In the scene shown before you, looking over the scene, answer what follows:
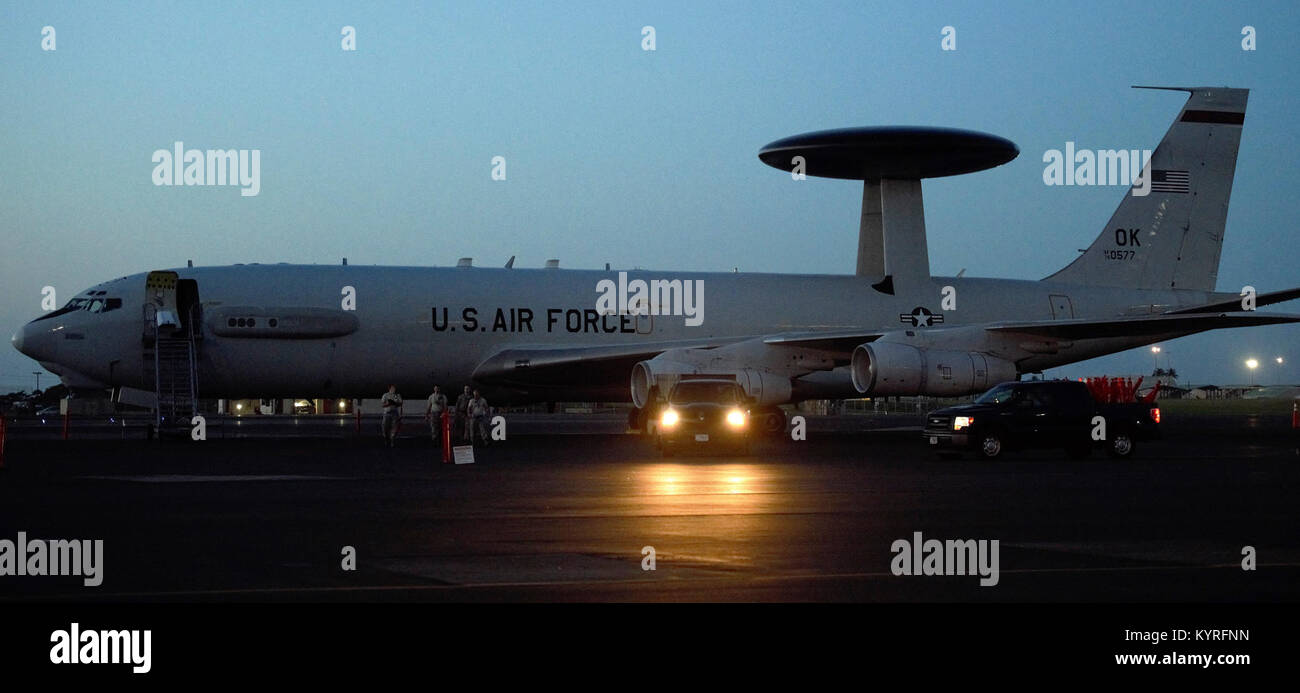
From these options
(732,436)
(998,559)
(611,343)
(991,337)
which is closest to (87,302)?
(611,343)

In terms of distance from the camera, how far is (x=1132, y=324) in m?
36.5

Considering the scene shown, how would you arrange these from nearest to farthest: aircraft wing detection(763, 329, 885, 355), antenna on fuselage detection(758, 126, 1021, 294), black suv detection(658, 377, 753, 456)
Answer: black suv detection(658, 377, 753, 456), aircraft wing detection(763, 329, 885, 355), antenna on fuselage detection(758, 126, 1021, 294)

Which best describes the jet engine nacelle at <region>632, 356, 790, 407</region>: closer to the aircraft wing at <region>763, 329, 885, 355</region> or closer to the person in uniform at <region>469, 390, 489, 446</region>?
the aircraft wing at <region>763, 329, 885, 355</region>

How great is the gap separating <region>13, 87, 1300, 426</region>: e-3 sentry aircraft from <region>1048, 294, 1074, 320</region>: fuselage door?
0.23ft

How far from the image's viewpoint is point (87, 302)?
36.4 metres

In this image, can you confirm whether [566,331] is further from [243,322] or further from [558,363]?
[243,322]

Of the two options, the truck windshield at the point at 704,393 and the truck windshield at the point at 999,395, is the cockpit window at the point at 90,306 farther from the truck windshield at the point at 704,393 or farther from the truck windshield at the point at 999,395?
the truck windshield at the point at 999,395

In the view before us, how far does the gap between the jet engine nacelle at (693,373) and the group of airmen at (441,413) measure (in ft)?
12.8

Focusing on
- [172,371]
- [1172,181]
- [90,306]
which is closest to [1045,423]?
[172,371]

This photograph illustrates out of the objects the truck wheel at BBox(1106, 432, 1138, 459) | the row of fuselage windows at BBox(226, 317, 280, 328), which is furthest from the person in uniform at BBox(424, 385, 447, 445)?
the truck wheel at BBox(1106, 432, 1138, 459)

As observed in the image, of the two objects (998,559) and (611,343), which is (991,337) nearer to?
(611,343)

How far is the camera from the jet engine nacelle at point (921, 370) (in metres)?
35.3

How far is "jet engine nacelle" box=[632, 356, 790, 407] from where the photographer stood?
3569cm
